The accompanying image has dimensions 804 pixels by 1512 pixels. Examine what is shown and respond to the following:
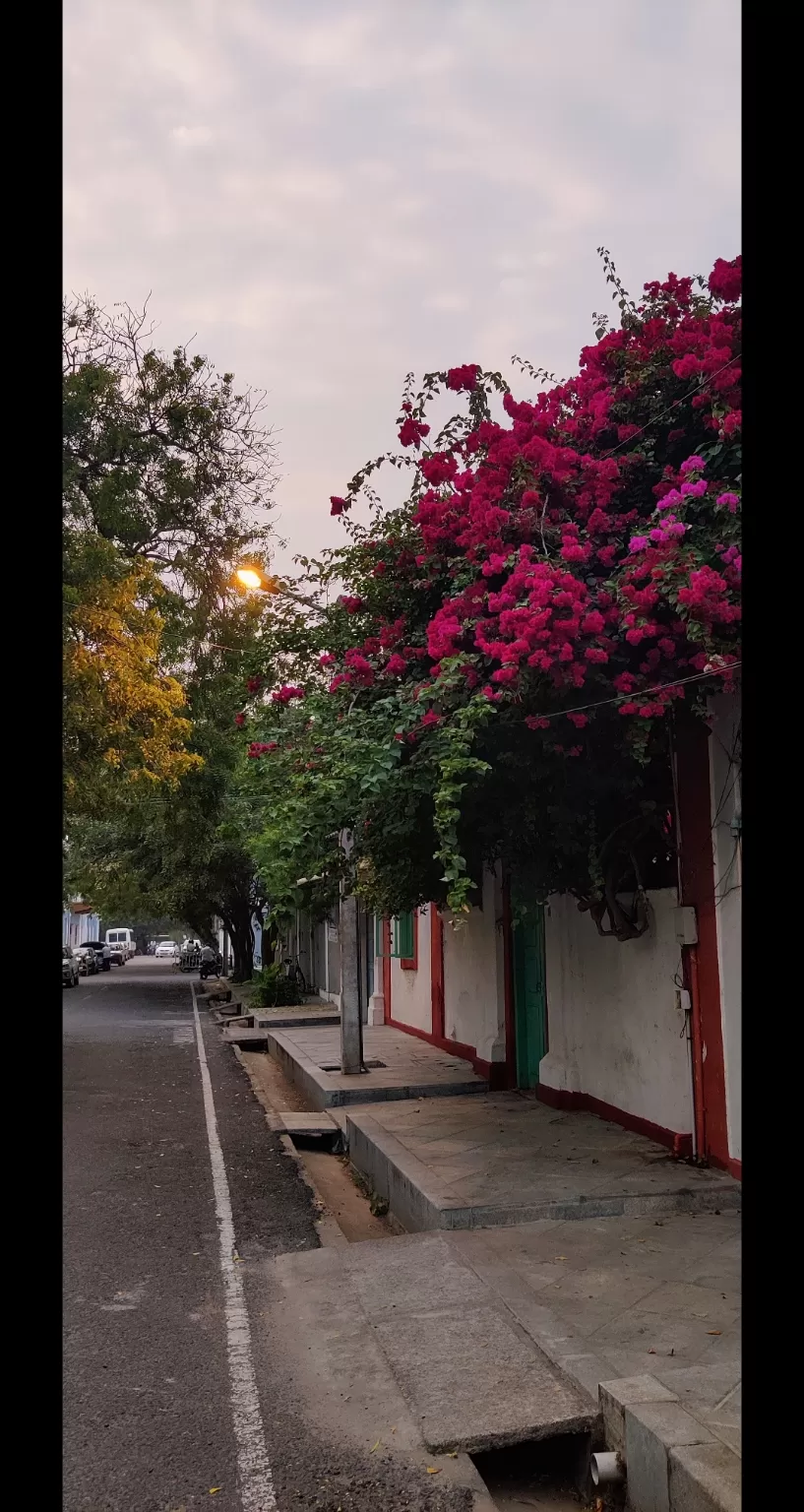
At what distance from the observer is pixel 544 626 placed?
5816 mm

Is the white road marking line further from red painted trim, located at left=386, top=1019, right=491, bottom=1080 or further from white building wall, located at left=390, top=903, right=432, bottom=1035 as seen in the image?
white building wall, located at left=390, top=903, right=432, bottom=1035

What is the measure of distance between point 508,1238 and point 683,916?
239 cm

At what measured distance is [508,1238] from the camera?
20.1 feet

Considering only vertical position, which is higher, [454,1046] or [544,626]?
[544,626]

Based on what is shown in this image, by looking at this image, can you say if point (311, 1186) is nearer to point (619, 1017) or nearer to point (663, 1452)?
point (619, 1017)

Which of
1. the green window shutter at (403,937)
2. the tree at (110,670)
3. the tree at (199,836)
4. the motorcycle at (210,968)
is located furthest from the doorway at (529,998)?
the motorcycle at (210,968)

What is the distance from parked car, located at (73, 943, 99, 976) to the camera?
43.6m

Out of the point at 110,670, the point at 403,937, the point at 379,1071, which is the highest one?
the point at 110,670

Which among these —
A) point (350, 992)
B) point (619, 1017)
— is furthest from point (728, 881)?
point (350, 992)

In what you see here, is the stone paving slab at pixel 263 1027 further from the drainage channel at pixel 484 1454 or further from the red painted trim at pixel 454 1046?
the red painted trim at pixel 454 1046

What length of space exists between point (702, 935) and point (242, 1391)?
160 inches

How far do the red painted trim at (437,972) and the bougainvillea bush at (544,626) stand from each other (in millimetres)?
5691
